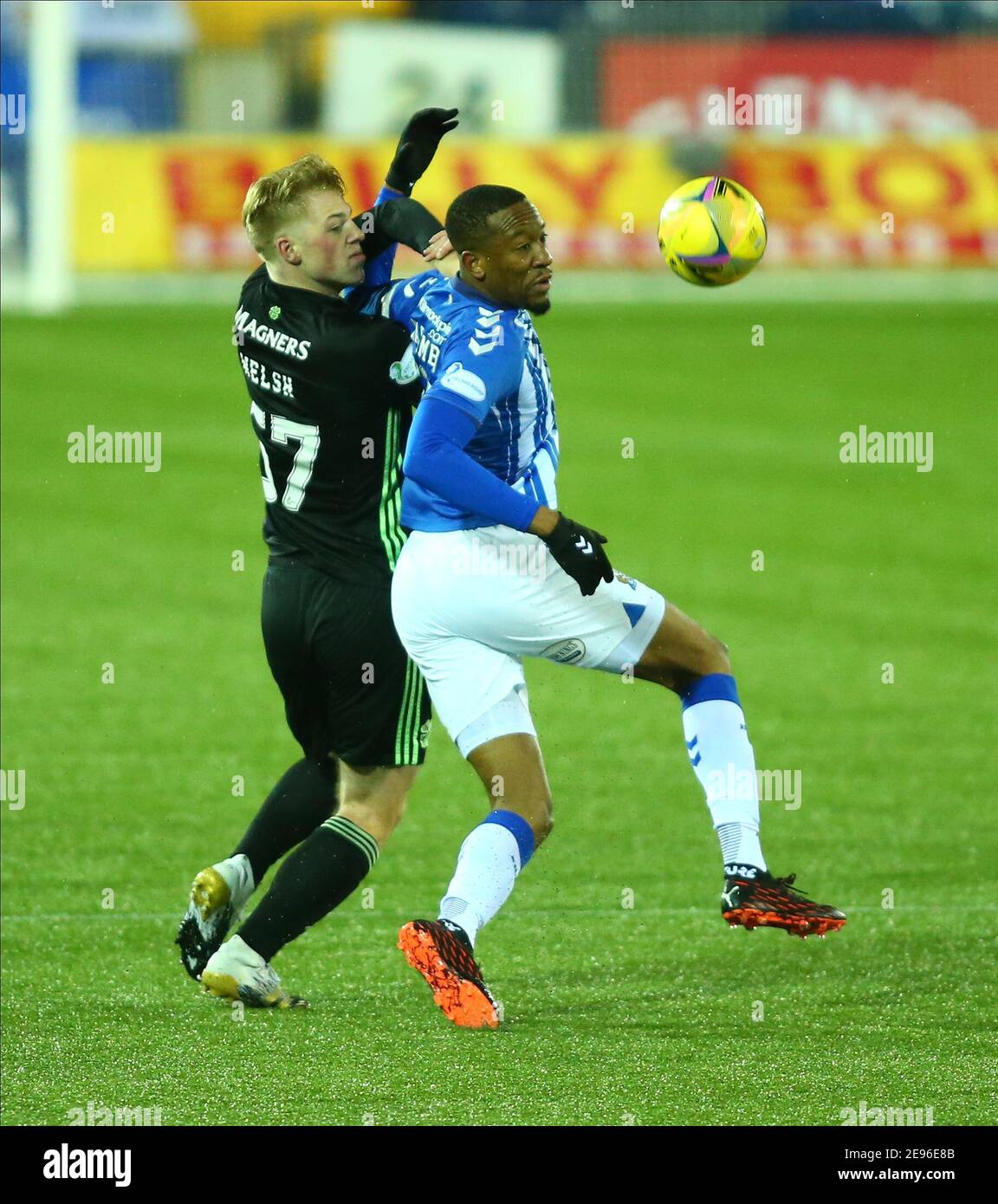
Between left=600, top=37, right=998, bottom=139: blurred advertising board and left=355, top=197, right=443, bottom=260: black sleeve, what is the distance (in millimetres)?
24791

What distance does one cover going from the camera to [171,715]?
32.1 ft

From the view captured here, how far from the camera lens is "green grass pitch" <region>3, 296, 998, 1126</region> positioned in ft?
16.4

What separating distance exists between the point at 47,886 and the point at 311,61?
26420 millimetres

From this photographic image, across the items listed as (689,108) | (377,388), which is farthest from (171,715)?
(689,108)

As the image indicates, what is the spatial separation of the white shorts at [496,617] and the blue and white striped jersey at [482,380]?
88 millimetres

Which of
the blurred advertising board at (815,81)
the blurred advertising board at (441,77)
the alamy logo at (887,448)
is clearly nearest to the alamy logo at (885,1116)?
the alamy logo at (887,448)

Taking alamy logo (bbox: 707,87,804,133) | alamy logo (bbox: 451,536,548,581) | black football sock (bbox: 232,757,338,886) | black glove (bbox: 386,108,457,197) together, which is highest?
alamy logo (bbox: 707,87,804,133)

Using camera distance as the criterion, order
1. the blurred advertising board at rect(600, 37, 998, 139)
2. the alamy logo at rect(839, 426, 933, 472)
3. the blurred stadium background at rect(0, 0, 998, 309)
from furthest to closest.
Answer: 1. the blurred advertising board at rect(600, 37, 998, 139)
2. the blurred stadium background at rect(0, 0, 998, 309)
3. the alamy logo at rect(839, 426, 933, 472)

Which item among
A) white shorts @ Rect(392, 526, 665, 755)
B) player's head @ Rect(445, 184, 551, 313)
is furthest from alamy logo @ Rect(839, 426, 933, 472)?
player's head @ Rect(445, 184, 551, 313)

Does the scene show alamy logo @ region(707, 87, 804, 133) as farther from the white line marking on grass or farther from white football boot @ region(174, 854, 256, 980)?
white football boot @ region(174, 854, 256, 980)

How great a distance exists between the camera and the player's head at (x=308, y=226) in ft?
17.7

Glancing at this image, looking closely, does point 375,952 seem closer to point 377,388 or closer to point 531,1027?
point 531,1027

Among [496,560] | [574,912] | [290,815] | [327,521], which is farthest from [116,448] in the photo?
[496,560]

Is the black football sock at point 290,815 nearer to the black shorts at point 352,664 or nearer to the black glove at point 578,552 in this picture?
the black shorts at point 352,664
